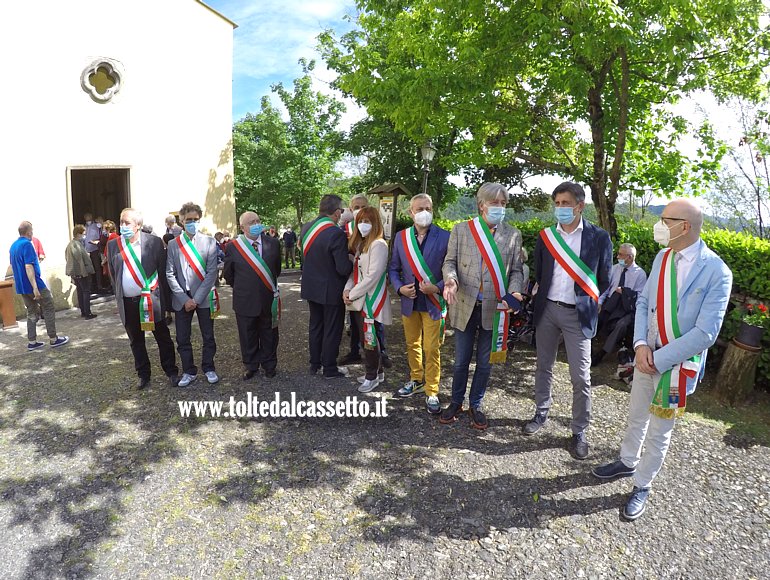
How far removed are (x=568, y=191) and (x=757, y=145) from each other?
10838 millimetres

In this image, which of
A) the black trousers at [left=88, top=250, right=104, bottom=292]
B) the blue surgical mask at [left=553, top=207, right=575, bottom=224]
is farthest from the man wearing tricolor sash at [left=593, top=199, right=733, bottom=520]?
the black trousers at [left=88, top=250, right=104, bottom=292]

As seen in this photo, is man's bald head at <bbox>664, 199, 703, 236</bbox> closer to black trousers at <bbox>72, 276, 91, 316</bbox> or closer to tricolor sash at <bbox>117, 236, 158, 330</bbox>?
tricolor sash at <bbox>117, 236, 158, 330</bbox>

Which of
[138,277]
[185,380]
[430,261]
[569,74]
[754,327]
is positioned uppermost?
[569,74]

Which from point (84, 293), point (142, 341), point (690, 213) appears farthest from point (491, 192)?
point (84, 293)

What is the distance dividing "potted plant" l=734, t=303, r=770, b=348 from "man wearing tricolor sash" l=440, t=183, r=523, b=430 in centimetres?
282

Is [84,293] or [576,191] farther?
[84,293]

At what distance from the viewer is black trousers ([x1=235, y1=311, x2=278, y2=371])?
17.0ft

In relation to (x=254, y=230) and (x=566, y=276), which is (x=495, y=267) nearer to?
(x=566, y=276)

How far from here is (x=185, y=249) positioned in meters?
4.93

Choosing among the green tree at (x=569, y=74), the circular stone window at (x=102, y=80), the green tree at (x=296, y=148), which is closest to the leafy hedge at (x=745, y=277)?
the green tree at (x=569, y=74)

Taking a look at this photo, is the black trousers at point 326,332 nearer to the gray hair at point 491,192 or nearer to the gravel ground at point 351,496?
the gravel ground at point 351,496

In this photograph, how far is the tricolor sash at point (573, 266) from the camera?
3.62 metres

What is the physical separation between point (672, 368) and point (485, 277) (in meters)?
1.51

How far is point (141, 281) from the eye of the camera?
479 cm
